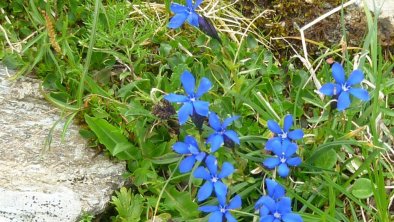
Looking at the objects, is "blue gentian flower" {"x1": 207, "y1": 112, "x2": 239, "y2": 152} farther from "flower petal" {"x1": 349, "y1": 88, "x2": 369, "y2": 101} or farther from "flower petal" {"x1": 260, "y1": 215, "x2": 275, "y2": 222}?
"flower petal" {"x1": 349, "y1": 88, "x2": 369, "y2": 101}

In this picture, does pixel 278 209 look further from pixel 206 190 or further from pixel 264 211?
pixel 206 190

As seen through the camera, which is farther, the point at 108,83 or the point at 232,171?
the point at 108,83

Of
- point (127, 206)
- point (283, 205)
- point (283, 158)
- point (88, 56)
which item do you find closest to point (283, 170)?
point (283, 158)

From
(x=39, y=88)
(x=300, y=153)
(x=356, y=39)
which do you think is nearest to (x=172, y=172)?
(x=300, y=153)

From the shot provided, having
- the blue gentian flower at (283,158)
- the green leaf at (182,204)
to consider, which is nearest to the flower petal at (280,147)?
the blue gentian flower at (283,158)

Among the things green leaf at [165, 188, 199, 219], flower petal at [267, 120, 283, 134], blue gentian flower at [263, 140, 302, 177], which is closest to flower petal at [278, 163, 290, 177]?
blue gentian flower at [263, 140, 302, 177]

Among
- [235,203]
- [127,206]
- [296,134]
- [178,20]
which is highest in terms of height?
[178,20]

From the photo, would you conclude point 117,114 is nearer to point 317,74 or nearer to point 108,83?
point 108,83
